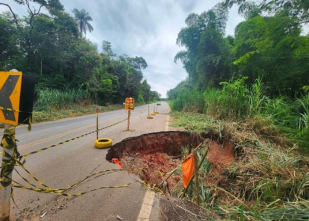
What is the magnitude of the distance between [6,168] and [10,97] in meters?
0.68

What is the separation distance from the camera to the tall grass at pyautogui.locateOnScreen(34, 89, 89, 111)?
36.6ft

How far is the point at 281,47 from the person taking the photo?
5.96 m

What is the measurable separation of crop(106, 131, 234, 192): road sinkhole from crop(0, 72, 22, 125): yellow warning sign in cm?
247

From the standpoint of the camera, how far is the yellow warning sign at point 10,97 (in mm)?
1276

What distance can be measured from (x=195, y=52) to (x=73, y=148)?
13138mm

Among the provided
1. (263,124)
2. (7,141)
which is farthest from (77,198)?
(263,124)

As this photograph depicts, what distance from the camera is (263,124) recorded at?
4219 mm

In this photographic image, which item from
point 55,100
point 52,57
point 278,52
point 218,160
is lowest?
point 218,160

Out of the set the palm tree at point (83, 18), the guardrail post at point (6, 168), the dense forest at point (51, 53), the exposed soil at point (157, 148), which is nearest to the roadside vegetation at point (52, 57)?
the dense forest at point (51, 53)

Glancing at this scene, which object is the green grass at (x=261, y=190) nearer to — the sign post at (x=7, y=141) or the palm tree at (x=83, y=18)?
the sign post at (x=7, y=141)

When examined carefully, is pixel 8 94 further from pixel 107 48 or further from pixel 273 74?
pixel 107 48

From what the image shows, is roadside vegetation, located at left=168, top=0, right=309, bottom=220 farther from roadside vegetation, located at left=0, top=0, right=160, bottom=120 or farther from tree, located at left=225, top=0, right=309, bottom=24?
roadside vegetation, located at left=0, top=0, right=160, bottom=120

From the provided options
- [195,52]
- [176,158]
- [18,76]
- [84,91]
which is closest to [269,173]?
[176,158]

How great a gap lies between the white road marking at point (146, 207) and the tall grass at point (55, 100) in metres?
12.5
